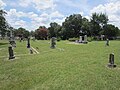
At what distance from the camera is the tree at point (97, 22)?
95.9 meters

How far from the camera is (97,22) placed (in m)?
97.8

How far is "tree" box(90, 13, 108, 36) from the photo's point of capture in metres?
95.9

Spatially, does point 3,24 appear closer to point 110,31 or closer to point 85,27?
point 85,27

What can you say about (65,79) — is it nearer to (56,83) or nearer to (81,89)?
(56,83)

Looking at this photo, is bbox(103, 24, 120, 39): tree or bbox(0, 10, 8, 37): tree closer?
bbox(0, 10, 8, 37): tree

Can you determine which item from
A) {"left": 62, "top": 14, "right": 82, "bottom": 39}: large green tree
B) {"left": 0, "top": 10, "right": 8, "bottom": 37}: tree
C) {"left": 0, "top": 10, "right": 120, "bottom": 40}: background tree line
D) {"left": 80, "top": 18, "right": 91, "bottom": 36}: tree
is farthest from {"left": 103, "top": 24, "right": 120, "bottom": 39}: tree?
{"left": 0, "top": 10, "right": 8, "bottom": 37}: tree

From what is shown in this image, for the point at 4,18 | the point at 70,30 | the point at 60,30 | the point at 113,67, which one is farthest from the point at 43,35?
the point at 113,67

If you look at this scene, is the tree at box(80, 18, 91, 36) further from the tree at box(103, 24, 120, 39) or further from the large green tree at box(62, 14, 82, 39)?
the tree at box(103, 24, 120, 39)

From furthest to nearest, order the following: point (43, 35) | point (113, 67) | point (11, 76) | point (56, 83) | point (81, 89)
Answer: point (43, 35), point (113, 67), point (11, 76), point (56, 83), point (81, 89)

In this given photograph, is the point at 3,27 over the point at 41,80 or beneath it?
over

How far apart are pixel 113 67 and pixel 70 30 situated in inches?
3421

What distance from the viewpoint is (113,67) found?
1191 centimetres

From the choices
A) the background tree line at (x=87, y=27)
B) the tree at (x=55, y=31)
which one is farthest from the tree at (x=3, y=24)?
the tree at (x=55, y=31)

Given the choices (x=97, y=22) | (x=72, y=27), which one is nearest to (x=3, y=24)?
(x=72, y=27)
